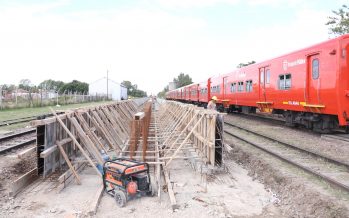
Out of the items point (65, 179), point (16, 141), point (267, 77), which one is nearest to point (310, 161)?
point (65, 179)

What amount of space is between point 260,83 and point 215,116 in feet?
31.3

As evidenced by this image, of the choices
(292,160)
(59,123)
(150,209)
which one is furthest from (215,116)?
(59,123)

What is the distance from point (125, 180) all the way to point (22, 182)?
2.22 meters

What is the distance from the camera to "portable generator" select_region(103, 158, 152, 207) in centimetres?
528

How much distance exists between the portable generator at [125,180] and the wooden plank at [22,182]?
5.25 ft

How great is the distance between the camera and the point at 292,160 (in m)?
7.79

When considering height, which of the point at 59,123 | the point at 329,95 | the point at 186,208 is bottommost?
the point at 186,208

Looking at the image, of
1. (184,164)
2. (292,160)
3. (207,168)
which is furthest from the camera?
(184,164)

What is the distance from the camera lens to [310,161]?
25.3 feet

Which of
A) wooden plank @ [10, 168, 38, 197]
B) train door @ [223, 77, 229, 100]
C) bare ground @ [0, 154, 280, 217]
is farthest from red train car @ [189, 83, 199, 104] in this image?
wooden plank @ [10, 168, 38, 197]

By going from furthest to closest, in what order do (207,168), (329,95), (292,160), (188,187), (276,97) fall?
(276,97)
(329,95)
(292,160)
(207,168)
(188,187)

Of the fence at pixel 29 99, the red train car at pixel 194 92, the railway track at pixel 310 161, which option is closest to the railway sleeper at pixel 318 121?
the railway track at pixel 310 161

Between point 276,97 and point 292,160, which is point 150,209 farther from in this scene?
point 276,97

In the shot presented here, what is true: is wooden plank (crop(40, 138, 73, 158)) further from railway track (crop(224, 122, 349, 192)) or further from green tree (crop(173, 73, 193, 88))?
green tree (crop(173, 73, 193, 88))
